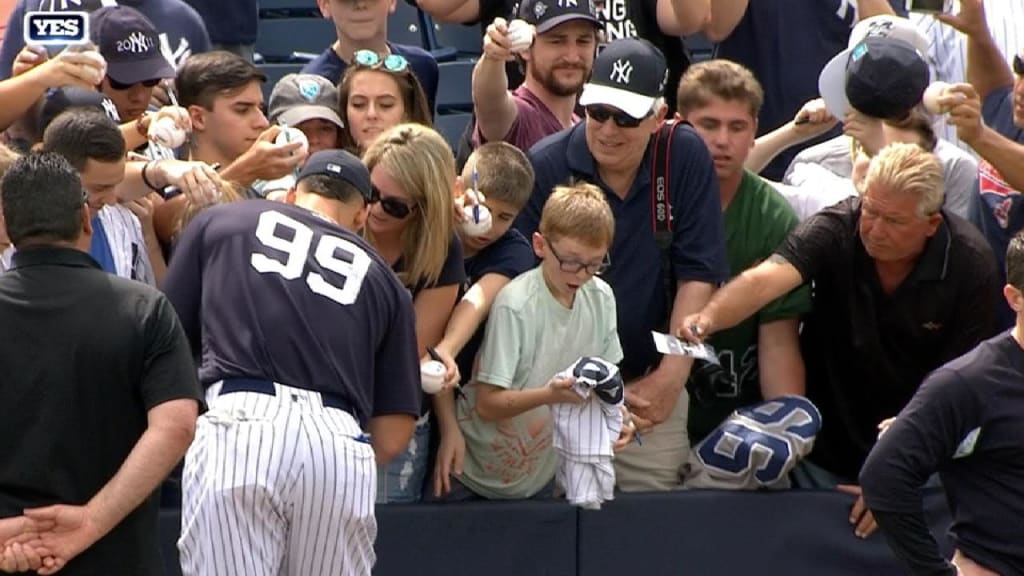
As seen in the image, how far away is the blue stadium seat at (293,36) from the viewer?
10.1 meters

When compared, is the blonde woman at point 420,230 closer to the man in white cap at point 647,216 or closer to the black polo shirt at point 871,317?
the man in white cap at point 647,216

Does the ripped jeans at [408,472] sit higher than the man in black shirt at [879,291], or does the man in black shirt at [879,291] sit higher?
the man in black shirt at [879,291]

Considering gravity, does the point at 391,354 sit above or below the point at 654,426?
above

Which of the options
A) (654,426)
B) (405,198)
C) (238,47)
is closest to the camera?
(405,198)

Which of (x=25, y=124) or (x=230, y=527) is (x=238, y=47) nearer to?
(x=25, y=124)

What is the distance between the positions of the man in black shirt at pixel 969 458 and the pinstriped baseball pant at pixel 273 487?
1.56 meters

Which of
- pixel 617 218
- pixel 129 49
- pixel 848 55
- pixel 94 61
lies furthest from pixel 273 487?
pixel 848 55

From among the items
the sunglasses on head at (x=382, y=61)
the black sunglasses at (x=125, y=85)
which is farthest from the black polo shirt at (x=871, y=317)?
the black sunglasses at (x=125, y=85)

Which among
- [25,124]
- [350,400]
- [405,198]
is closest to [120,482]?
[350,400]

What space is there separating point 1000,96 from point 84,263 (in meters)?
3.91

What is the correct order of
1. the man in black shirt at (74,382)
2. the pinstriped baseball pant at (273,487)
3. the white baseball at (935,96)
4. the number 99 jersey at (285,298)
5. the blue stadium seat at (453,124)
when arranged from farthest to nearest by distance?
1. the blue stadium seat at (453,124)
2. the white baseball at (935,96)
3. the number 99 jersey at (285,298)
4. the pinstriped baseball pant at (273,487)
5. the man in black shirt at (74,382)

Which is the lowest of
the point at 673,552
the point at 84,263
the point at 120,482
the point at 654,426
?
→ the point at 673,552

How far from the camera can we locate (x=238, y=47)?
909 cm

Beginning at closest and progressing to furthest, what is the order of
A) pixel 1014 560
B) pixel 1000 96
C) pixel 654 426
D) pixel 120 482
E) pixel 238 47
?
pixel 120 482 < pixel 1014 560 < pixel 654 426 < pixel 1000 96 < pixel 238 47
